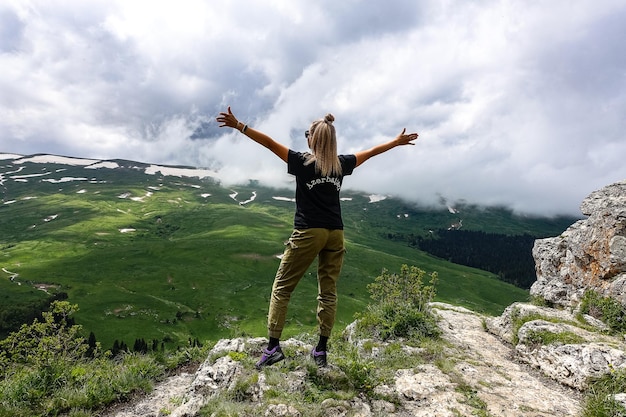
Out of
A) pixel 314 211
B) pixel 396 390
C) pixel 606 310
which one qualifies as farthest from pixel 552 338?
pixel 314 211

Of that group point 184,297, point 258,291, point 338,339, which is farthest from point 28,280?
point 338,339

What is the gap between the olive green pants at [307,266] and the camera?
8914mm

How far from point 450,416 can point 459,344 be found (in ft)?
19.8

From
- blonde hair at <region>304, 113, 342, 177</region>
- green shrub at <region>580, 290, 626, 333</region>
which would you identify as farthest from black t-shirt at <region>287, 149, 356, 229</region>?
green shrub at <region>580, 290, 626, 333</region>

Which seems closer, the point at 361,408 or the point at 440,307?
the point at 361,408

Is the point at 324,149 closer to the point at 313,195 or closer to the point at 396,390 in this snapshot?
the point at 313,195

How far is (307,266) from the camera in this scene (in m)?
9.19

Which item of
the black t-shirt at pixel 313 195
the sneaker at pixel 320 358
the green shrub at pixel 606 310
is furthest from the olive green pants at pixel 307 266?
the green shrub at pixel 606 310

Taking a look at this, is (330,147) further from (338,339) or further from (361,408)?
(338,339)

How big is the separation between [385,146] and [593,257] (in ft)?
56.8

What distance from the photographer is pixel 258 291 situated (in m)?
164

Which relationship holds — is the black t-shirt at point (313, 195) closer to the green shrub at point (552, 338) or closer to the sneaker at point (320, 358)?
the sneaker at point (320, 358)

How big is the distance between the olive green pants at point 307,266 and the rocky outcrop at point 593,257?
15.0 m

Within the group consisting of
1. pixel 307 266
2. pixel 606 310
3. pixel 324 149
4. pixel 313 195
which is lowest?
pixel 606 310
